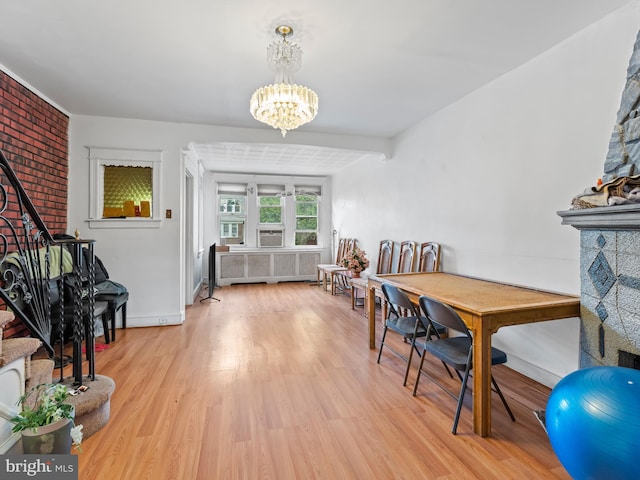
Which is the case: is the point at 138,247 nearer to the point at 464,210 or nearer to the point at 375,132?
the point at 375,132

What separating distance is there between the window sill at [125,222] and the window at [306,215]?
13.4 ft

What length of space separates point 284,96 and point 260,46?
51 centimetres

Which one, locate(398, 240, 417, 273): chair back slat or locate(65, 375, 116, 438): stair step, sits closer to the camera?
locate(65, 375, 116, 438): stair step

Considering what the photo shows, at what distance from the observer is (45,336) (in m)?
2.17

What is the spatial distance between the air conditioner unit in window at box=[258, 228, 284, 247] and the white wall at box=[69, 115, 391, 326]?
3338mm

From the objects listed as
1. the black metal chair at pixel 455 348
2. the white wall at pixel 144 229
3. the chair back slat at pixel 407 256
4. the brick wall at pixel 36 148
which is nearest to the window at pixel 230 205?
the white wall at pixel 144 229

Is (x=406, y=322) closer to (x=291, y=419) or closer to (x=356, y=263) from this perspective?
(x=291, y=419)

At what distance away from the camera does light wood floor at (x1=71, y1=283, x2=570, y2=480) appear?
174cm

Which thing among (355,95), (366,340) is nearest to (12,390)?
(366,340)

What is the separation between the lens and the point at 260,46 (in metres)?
2.56

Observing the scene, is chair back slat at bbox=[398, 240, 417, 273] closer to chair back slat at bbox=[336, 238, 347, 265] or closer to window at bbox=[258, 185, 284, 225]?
chair back slat at bbox=[336, 238, 347, 265]

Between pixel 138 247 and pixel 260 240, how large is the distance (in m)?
3.66

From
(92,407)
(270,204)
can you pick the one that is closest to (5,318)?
(92,407)

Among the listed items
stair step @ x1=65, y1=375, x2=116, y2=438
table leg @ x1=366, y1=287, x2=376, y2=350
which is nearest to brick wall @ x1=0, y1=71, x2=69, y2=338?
stair step @ x1=65, y1=375, x2=116, y2=438
